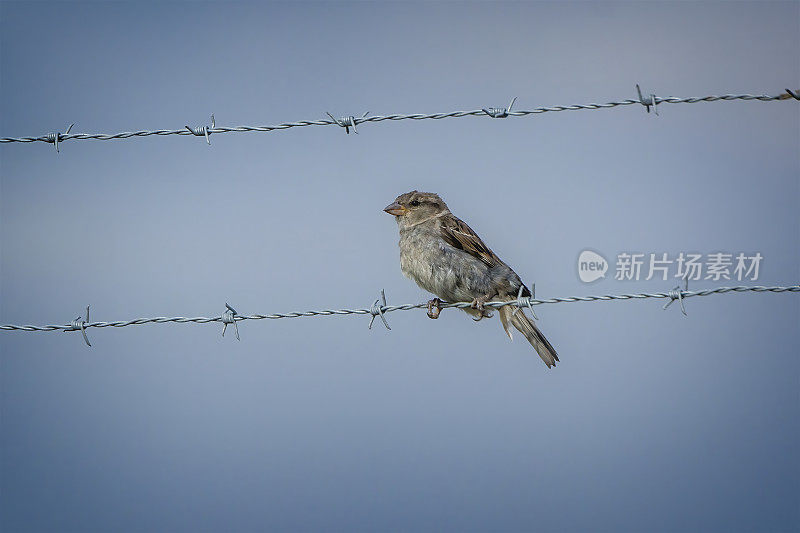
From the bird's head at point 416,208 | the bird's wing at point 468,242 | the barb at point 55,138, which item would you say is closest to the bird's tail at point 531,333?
the bird's wing at point 468,242

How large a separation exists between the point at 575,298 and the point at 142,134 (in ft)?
8.42

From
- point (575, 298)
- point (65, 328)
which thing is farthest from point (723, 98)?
point (65, 328)

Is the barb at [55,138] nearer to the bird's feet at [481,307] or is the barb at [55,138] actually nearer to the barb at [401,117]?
the barb at [401,117]

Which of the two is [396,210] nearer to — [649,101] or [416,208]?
[416,208]

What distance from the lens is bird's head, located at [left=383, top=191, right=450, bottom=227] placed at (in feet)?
21.3

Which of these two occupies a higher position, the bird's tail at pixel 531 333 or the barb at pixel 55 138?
the barb at pixel 55 138

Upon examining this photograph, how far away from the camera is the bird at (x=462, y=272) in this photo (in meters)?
5.92

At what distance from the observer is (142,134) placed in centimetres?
470

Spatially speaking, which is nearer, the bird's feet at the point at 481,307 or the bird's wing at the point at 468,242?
the bird's feet at the point at 481,307

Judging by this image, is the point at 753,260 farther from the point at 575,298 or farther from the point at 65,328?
the point at 65,328

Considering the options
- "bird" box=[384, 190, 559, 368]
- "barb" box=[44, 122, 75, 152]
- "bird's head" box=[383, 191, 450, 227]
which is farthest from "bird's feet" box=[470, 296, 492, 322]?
"barb" box=[44, 122, 75, 152]

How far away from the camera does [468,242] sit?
20.1 feet

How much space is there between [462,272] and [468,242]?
0.31 meters

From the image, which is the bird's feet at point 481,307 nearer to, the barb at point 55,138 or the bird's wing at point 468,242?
the bird's wing at point 468,242
